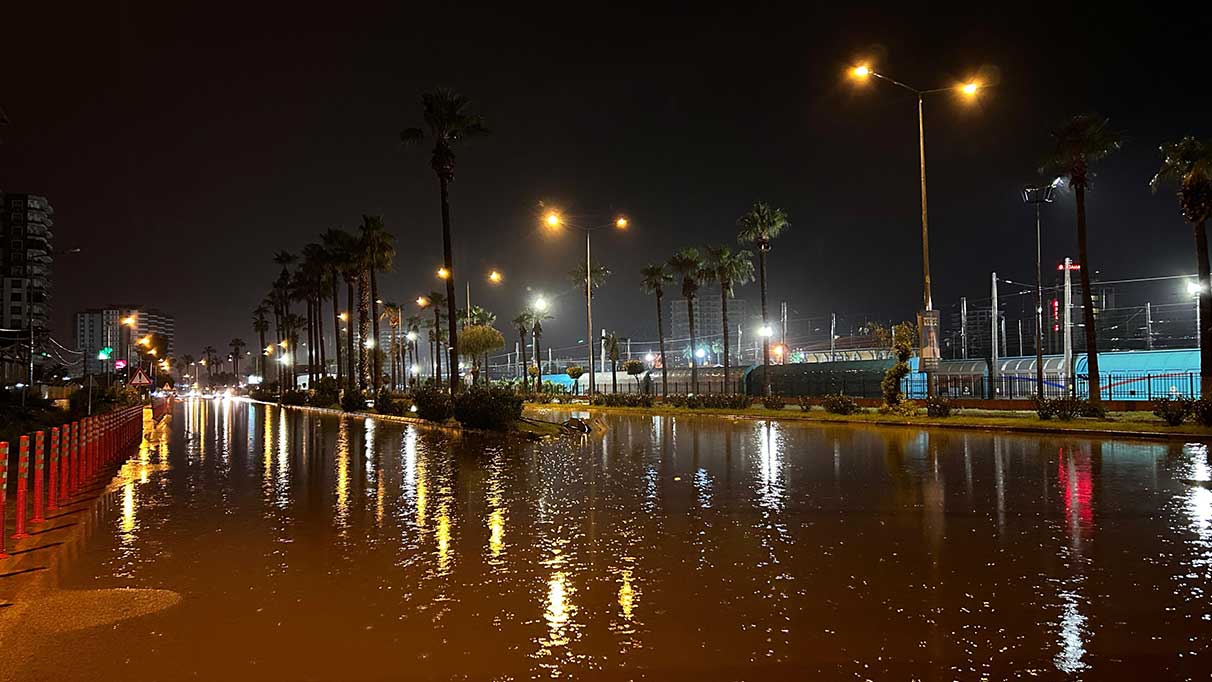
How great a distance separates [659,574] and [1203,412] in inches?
969

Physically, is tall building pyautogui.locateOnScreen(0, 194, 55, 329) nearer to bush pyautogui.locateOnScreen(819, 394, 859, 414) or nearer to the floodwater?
bush pyautogui.locateOnScreen(819, 394, 859, 414)

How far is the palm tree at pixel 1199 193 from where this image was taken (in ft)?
95.4

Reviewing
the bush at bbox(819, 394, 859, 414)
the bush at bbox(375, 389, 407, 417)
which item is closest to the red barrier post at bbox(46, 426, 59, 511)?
the bush at bbox(375, 389, 407, 417)

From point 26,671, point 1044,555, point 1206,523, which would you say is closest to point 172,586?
point 26,671

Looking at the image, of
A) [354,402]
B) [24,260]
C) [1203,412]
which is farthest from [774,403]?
[24,260]

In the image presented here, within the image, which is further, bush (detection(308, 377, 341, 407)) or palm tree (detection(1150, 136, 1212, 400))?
bush (detection(308, 377, 341, 407))

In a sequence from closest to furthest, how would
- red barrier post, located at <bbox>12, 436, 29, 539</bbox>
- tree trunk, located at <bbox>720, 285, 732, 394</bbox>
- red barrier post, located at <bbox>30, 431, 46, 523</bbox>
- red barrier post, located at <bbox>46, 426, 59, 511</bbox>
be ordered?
red barrier post, located at <bbox>12, 436, 29, 539</bbox>
red barrier post, located at <bbox>30, 431, 46, 523</bbox>
red barrier post, located at <bbox>46, 426, 59, 511</bbox>
tree trunk, located at <bbox>720, 285, 732, 394</bbox>

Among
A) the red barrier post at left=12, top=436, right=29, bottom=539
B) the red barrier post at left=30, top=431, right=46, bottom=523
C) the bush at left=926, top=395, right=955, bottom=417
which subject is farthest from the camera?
the bush at left=926, top=395, right=955, bottom=417

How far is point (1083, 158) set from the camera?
33.2 meters

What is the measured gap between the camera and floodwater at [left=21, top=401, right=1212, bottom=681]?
230 inches

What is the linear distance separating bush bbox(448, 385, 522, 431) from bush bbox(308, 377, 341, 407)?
3218 centimetres

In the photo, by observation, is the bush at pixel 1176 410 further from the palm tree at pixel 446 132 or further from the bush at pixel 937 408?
the palm tree at pixel 446 132

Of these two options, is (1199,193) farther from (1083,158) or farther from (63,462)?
(63,462)

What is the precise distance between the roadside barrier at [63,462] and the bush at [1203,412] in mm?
29125
